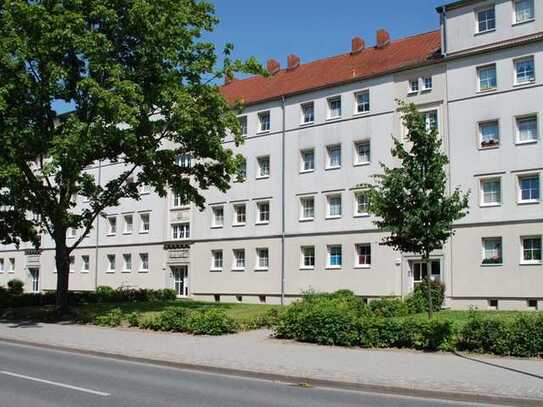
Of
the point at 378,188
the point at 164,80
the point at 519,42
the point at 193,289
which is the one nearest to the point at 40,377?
the point at 378,188

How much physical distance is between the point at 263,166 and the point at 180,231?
947 cm

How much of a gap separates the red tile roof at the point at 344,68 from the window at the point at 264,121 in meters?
1.05

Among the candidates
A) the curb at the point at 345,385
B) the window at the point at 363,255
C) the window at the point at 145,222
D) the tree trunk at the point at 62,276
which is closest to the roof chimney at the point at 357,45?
the window at the point at 363,255

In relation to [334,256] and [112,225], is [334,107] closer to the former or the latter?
[334,256]

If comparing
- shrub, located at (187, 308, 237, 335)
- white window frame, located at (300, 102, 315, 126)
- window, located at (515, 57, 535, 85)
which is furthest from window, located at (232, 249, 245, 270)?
shrub, located at (187, 308, 237, 335)

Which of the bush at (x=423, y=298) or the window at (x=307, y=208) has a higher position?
the window at (x=307, y=208)

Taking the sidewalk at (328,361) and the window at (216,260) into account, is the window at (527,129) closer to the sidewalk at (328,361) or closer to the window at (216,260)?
the sidewalk at (328,361)

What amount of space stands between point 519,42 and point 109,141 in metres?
22.4

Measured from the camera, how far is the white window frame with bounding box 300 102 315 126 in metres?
44.8

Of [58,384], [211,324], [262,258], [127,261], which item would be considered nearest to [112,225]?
[127,261]

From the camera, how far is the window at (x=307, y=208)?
44.0m

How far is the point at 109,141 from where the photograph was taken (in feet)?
83.2

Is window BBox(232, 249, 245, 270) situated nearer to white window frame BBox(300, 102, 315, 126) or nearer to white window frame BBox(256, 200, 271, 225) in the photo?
white window frame BBox(256, 200, 271, 225)

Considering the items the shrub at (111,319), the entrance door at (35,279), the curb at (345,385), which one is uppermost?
the entrance door at (35,279)
